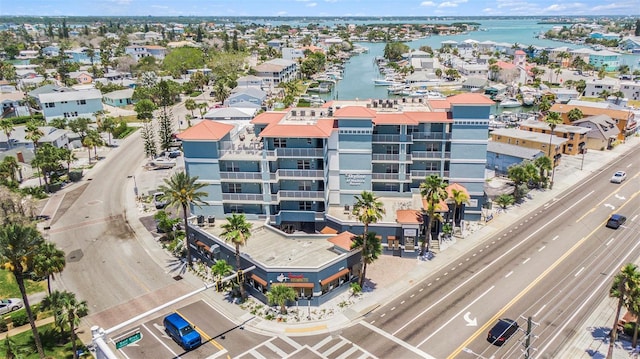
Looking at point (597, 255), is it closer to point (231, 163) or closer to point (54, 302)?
point (231, 163)

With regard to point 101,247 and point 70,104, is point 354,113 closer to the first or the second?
point 101,247

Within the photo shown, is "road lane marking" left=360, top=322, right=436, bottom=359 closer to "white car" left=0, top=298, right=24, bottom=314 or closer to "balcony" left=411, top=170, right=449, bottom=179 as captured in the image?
"balcony" left=411, top=170, right=449, bottom=179

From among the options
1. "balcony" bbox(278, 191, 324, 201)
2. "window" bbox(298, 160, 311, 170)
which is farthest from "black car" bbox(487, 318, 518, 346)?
"window" bbox(298, 160, 311, 170)

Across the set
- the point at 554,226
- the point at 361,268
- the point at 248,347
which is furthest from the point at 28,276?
the point at 554,226

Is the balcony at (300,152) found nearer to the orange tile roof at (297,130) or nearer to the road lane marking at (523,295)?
the orange tile roof at (297,130)

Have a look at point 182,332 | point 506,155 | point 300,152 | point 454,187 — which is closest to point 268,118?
point 300,152

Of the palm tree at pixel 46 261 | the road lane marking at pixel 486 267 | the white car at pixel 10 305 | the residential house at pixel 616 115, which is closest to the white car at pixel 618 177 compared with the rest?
the road lane marking at pixel 486 267
